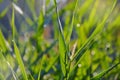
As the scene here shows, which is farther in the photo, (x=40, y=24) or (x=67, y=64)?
(x=40, y=24)

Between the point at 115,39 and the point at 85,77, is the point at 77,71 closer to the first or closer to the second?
the point at 85,77

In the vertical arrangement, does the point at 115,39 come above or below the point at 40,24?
below

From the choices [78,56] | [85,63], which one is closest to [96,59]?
[85,63]

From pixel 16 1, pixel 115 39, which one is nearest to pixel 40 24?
pixel 16 1

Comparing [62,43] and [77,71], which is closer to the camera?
[62,43]

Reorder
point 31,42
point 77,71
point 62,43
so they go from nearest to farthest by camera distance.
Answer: point 62,43, point 77,71, point 31,42

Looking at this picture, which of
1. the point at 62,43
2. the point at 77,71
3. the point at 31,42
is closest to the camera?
the point at 62,43

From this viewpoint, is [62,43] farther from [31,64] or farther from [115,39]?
[115,39]

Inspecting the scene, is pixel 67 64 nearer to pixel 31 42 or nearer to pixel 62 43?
pixel 62 43

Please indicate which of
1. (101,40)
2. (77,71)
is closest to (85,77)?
(77,71)
